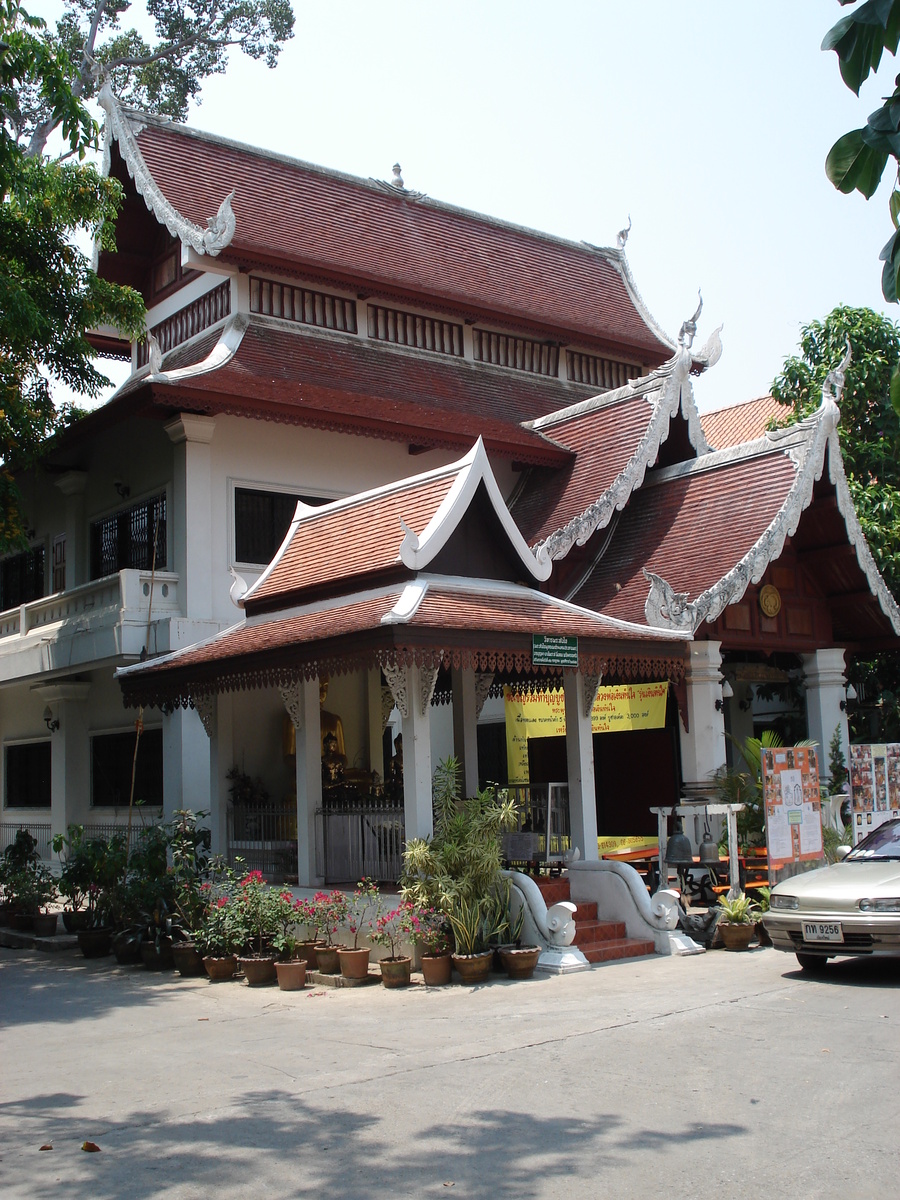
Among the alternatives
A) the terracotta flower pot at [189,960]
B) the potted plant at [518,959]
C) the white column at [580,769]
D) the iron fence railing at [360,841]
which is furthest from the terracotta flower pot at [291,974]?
the white column at [580,769]

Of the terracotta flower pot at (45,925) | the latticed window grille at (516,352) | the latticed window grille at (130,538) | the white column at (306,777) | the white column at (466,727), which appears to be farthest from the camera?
the latticed window grille at (516,352)

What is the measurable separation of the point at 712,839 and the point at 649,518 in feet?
15.8

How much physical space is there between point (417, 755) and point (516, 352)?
36.7 feet

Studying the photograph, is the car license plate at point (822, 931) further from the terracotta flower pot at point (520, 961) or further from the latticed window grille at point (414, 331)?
the latticed window grille at point (414, 331)

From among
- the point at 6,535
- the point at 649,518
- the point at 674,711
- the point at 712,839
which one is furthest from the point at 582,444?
the point at 6,535

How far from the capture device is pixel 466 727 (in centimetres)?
1380

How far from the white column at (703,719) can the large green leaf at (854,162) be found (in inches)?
464

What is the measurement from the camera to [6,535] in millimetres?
14711

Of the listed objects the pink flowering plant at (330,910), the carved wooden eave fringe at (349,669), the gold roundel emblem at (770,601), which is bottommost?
the pink flowering plant at (330,910)

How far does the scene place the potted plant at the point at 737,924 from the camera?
11.1 meters

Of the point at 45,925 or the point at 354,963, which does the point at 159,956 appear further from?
the point at 45,925

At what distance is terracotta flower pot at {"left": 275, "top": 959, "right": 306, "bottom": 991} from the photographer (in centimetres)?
987

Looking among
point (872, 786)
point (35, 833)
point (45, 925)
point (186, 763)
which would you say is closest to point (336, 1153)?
point (45, 925)

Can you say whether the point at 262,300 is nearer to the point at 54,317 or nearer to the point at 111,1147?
the point at 54,317
